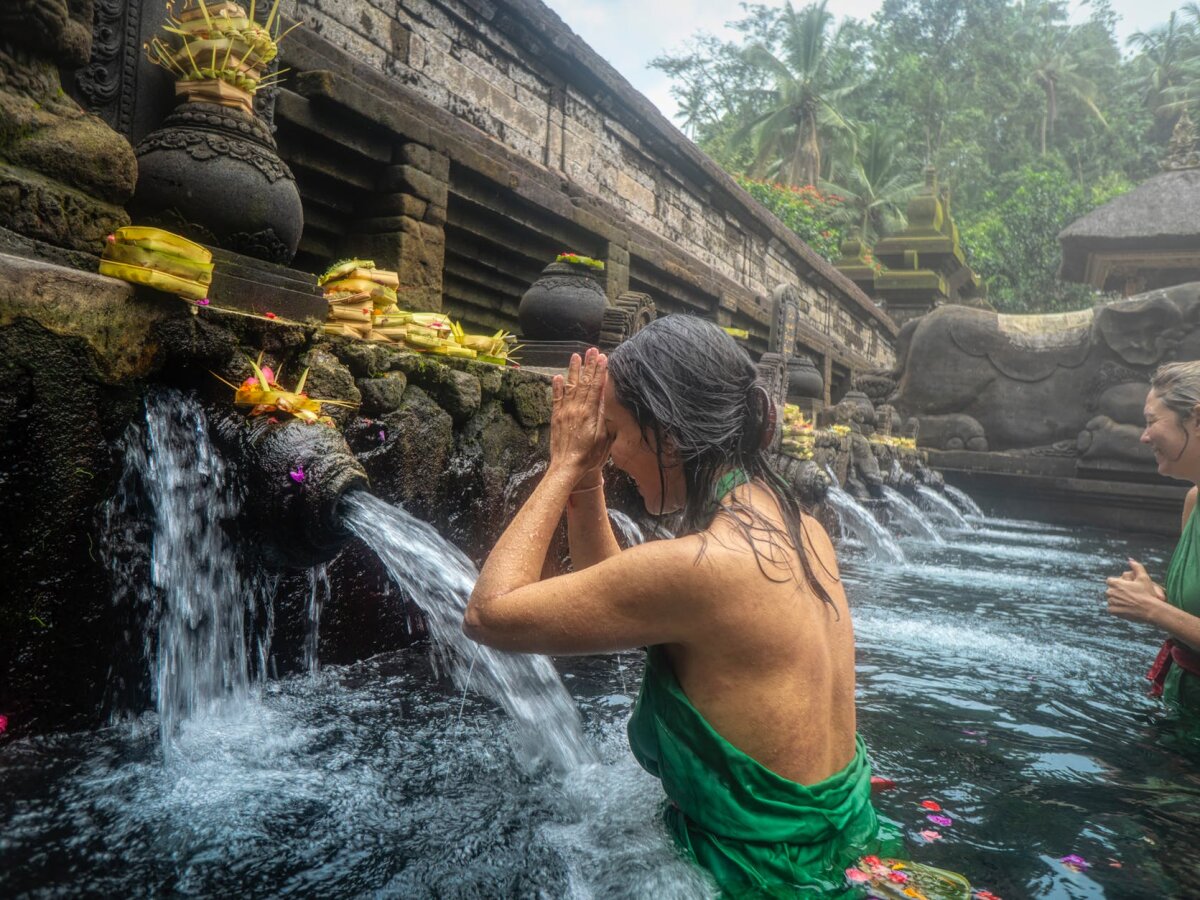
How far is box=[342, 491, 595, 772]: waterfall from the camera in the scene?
243 centimetres

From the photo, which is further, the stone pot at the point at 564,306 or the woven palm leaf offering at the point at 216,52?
the stone pot at the point at 564,306

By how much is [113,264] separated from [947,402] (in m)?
14.7

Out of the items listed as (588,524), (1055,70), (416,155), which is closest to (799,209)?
(416,155)

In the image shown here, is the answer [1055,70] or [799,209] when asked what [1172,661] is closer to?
[799,209]

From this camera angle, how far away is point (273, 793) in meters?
2.02

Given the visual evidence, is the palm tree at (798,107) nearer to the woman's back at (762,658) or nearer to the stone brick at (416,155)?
the stone brick at (416,155)

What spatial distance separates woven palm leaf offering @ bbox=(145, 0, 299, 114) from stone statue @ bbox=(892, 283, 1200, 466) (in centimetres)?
1275

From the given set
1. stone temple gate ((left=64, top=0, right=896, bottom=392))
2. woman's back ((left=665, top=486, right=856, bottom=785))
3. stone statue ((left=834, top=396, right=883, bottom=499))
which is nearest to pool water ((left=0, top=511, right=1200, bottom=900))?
woman's back ((left=665, top=486, right=856, bottom=785))

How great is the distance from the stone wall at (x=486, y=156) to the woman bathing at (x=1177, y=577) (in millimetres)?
4438

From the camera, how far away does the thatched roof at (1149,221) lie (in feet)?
54.9

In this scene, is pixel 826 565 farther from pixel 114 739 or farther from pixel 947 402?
pixel 947 402

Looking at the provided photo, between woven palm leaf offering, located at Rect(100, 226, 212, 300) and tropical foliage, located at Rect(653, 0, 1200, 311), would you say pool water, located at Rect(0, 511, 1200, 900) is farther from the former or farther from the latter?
tropical foliage, located at Rect(653, 0, 1200, 311)

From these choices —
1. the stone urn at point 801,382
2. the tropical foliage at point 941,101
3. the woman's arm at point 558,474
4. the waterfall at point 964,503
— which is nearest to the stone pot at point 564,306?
the woman's arm at point 558,474

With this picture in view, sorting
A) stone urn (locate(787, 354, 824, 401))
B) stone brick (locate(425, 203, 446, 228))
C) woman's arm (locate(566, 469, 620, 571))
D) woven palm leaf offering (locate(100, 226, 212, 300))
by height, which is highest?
stone brick (locate(425, 203, 446, 228))
